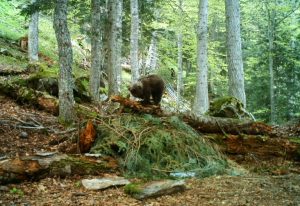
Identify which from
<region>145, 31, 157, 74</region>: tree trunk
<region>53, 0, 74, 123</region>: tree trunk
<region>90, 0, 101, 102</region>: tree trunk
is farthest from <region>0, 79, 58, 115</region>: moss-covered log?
<region>145, 31, 157, 74</region>: tree trunk

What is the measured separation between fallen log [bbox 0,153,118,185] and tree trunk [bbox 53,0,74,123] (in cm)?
285

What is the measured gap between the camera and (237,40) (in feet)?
38.1

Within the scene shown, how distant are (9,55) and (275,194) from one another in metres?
16.3

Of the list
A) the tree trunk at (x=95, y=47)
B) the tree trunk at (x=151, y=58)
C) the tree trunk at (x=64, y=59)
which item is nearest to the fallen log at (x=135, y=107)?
the tree trunk at (x=64, y=59)

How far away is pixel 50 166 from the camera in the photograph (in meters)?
5.96

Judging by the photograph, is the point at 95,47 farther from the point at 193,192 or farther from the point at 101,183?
the point at 193,192

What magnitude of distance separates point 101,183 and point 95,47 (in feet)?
24.0

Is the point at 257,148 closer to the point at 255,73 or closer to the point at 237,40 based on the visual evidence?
the point at 237,40

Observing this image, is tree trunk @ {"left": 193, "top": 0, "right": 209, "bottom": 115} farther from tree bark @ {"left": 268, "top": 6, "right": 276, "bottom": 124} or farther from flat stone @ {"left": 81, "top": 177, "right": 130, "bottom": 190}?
flat stone @ {"left": 81, "top": 177, "right": 130, "bottom": 190}

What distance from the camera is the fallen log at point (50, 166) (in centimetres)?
562

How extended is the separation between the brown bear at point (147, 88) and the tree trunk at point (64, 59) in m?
1.61

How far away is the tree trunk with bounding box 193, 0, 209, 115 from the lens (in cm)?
1300

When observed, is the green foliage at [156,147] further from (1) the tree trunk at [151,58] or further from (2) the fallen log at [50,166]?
(1) the tree trunk at [151,58]

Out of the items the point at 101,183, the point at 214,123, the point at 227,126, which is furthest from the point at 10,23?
the point at 101,183
